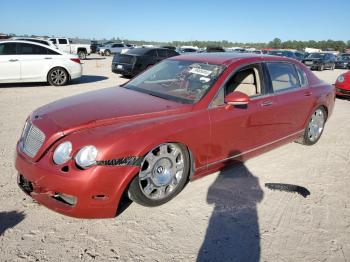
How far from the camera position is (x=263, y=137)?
14.7 ft

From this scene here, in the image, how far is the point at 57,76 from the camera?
11344 mm

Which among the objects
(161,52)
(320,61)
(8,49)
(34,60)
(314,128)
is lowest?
(314,128)

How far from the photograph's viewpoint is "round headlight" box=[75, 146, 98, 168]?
2855 mm

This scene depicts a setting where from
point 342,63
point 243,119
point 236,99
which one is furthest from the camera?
point 342,63

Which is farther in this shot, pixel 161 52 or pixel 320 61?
pixel 320 61

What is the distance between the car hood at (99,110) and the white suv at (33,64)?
7.62m

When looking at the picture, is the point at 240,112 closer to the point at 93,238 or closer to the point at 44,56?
the point at 93,238

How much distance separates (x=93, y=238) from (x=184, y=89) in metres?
2.01

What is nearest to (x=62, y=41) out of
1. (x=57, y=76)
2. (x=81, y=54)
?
(x=81, y=54)

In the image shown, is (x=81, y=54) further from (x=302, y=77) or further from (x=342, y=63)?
(x=302, y=77)

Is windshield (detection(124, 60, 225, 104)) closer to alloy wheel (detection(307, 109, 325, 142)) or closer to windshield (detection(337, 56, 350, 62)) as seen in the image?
alloy wheel (detection(307, 109, 325, 142))

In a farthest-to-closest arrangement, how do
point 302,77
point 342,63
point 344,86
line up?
1. point 342,63
2. point 344,86
3. point 302,77

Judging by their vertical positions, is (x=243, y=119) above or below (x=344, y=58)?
below

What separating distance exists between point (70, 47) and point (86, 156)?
94.5 ft
